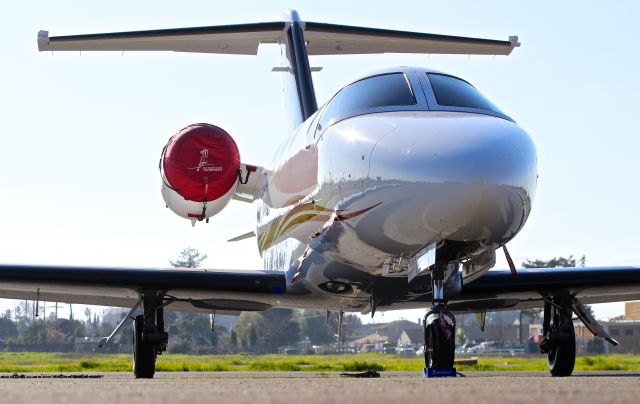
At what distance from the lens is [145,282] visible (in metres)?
12.8

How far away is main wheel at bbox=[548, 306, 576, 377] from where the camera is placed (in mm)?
13133

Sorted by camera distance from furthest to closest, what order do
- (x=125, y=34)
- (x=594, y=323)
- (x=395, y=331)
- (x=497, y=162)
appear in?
1. (x=395, y=331)
2. (x=125, y=34)
3. (x=594, y=323)
4. (x=497, y=162)

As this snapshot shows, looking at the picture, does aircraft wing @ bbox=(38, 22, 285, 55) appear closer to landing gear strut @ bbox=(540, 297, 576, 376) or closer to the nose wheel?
landing gear strut @ bbox=(540, 297, 576, 376)

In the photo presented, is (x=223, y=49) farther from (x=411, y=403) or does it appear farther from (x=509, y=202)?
(x=411, y=403)

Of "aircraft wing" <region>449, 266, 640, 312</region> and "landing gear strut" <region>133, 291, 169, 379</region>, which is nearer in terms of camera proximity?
"landing gear strut" <region>133, 291, 169, 379</region>

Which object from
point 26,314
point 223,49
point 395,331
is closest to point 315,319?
point 26,314

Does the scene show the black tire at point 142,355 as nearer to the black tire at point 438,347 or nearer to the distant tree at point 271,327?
the black tire at point 438,347

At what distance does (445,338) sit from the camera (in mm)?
8672

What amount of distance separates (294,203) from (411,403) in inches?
305

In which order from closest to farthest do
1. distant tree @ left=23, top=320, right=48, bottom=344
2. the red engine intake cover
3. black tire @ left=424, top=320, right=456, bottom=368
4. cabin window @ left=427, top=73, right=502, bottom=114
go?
black tire @ left=424, top=320, right=456, bottom=368 → cabin window @ left=427, top=73, right=502, bottom=114 → the red engine intake cover → distant tree @ left=23, top=320, right=48, bottom=344

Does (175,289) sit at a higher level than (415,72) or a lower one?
lower

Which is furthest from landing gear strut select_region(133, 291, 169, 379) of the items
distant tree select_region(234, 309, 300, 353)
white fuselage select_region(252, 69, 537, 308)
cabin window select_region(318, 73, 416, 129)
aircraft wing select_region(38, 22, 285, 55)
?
distant tree select_region(234, 309, 300, 353)

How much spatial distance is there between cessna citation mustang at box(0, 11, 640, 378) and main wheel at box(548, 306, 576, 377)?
2 centimetres

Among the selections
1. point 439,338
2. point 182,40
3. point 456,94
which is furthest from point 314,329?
point 439,338
